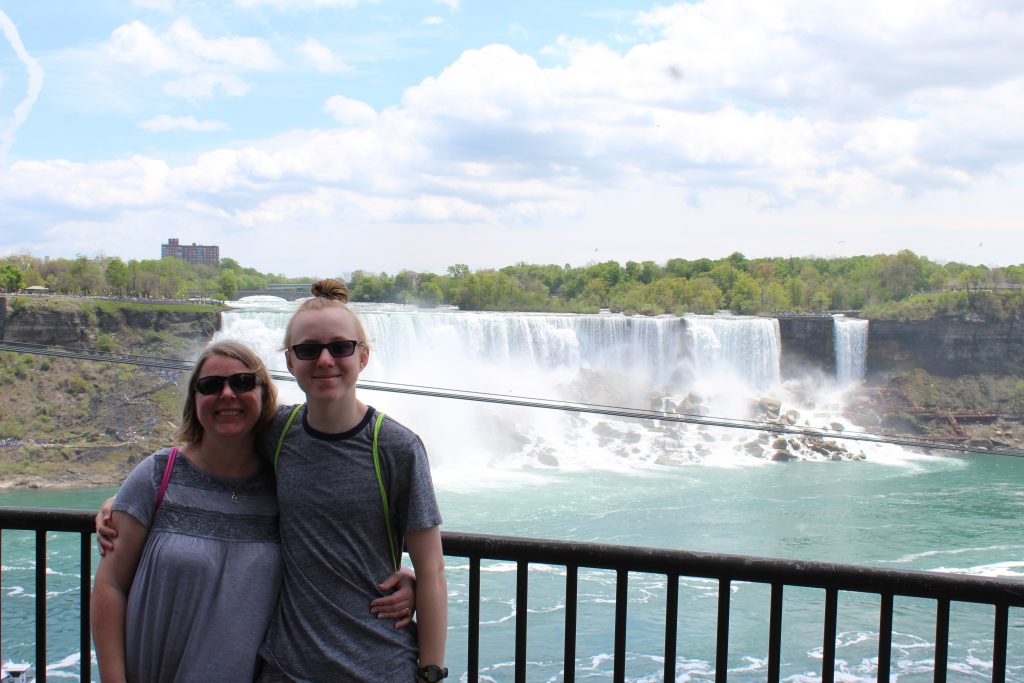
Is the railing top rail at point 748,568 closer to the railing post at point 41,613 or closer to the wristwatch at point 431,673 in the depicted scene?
the wristwatch at point 431,673

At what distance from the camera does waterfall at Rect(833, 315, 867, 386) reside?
137 ft

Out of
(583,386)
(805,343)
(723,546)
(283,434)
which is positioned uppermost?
(283,434)

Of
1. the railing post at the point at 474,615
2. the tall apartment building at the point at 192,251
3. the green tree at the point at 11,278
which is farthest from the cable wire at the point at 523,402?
the tall apartment building at the point at 192,251

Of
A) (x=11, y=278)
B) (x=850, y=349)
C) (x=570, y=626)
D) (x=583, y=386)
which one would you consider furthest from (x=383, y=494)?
(x=11, y=278)

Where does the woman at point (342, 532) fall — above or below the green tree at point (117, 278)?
below

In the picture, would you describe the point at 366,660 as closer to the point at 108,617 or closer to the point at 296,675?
the point at 296,675

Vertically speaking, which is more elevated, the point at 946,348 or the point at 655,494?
the point at 946,348

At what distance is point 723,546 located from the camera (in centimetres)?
2095

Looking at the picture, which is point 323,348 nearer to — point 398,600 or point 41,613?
point 398,600

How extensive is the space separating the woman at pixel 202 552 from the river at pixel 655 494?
579cm

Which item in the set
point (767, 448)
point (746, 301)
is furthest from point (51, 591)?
point (746, 301)

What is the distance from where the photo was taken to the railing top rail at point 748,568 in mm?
2008

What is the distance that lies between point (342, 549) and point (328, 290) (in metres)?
0.53

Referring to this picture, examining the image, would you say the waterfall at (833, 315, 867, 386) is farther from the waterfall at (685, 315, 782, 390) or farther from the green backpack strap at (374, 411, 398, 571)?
the green backpack strap at (374, 411, 398, 571)
